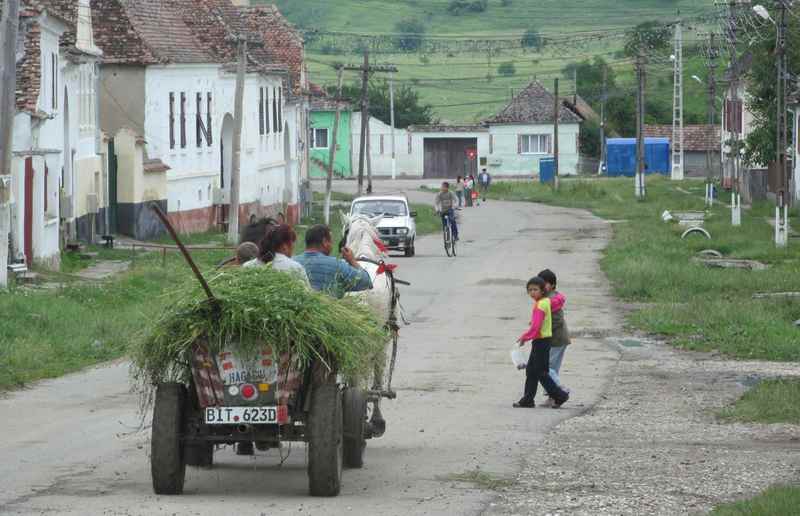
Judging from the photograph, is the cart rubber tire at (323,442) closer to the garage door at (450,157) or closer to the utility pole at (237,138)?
the utility pole at (237,138)

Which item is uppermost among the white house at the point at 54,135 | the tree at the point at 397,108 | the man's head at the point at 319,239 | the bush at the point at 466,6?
the bush at the point at 466,6

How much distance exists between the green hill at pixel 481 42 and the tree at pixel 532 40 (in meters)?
1.23

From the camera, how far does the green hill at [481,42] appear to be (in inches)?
5723

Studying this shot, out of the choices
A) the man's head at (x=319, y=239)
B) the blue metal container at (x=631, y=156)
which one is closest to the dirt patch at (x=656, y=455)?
the man's head at (x=319, y=239)

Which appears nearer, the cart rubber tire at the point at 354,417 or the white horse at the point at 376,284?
the cart rubber tire at the point at 354,417

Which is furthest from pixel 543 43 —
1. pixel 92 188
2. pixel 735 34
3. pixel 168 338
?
pixel 168 338

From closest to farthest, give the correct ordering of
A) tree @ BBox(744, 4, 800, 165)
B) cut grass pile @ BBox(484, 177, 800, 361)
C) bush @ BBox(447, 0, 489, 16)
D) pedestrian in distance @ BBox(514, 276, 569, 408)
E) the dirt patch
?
the dirt patch, pedestrian in distance @ BBox(514, 276, 569, 408), cut grass pile @ BBox(484, 177, 800, 361), tree @ BBox(744, 4, 800, 165), bush @ BBox(447, 0, 489, 16)

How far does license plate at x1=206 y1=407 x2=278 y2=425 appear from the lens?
33.9ft

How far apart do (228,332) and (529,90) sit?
356 feet

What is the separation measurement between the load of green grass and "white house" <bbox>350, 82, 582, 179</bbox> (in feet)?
341

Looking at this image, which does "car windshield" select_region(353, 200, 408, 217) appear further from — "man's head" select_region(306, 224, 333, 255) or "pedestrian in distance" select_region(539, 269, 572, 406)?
"man's head" select_region(306, 224, 333, 255)

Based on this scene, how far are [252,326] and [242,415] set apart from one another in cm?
60

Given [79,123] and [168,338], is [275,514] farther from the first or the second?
[79,123]

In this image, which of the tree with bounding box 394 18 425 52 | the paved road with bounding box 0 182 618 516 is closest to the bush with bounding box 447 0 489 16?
the tree with bounding box 394 18 425 52
